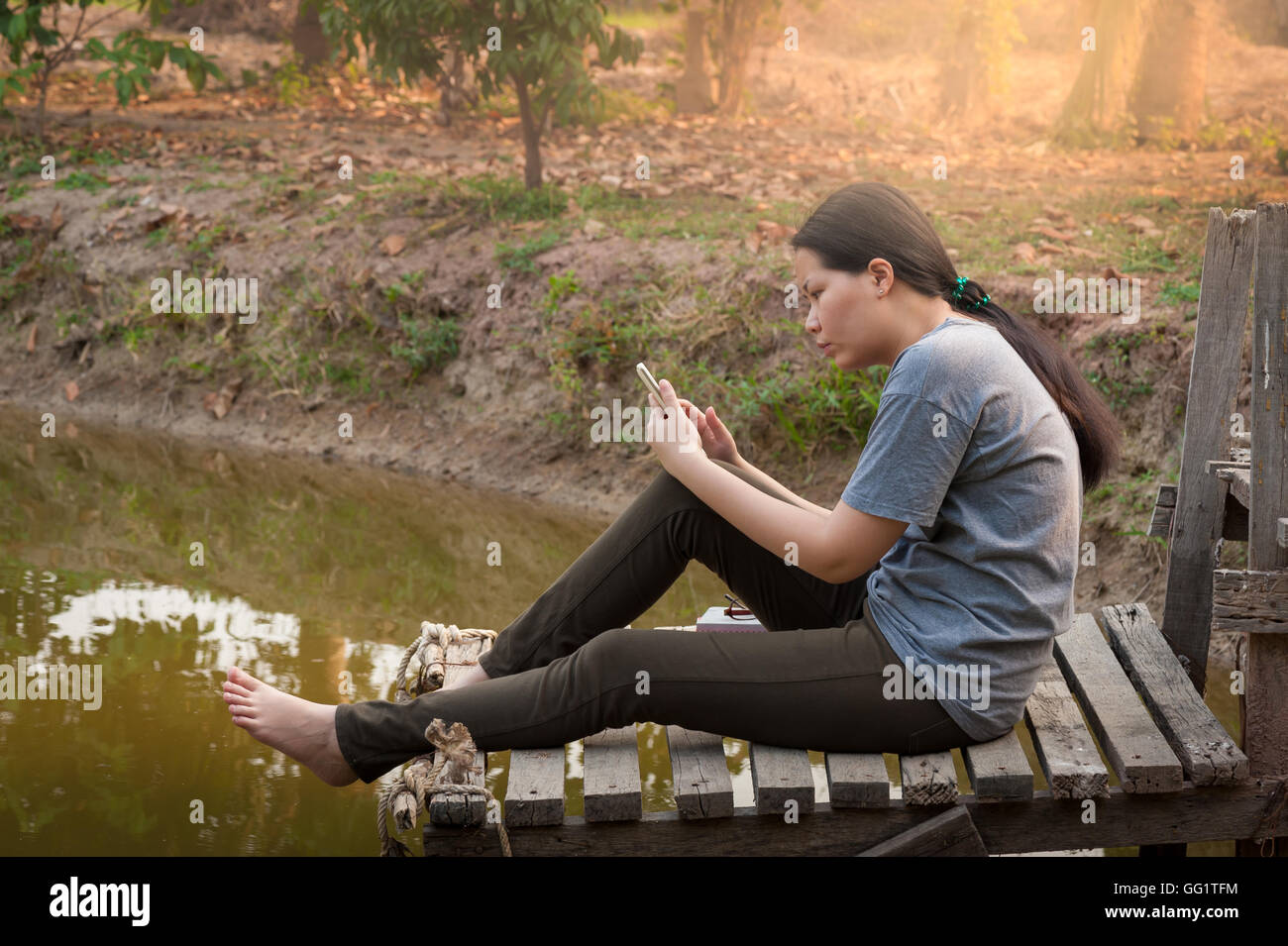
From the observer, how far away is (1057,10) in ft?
36.9

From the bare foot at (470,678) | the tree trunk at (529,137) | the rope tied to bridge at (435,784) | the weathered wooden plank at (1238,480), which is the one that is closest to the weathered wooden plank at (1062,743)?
the weathered wooden plank at (1238,480)

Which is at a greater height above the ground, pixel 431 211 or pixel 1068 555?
pixel 431 211

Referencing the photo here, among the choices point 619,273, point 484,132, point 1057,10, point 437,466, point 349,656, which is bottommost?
point 349,656

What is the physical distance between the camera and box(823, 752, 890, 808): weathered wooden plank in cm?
220

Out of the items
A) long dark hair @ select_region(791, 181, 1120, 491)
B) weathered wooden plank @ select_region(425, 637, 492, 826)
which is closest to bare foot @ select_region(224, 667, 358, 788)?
weathered wooden plank @ select_region(425, 637, 492, 826)

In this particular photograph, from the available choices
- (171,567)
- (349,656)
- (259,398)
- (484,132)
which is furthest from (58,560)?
(484,132)

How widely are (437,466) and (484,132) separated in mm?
3654

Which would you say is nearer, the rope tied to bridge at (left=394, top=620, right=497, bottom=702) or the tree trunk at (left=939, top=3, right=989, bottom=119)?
the rope tied to bridge at (left=394, top=620, right=497, bottom=702)

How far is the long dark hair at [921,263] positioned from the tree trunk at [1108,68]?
641 centimetres

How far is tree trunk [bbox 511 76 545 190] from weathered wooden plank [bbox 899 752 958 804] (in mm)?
5192

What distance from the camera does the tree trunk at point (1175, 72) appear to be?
26.3ft

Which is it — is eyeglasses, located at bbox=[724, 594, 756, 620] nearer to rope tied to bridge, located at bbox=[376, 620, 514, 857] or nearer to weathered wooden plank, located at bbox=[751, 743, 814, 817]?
weathered wooden plank, located at bbox=[751, 743, 814, 817]

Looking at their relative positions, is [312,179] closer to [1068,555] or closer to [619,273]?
[619,273]

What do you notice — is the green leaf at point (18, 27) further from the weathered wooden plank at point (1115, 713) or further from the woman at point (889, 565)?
the weathered wooden plank at point (1115, 713)
